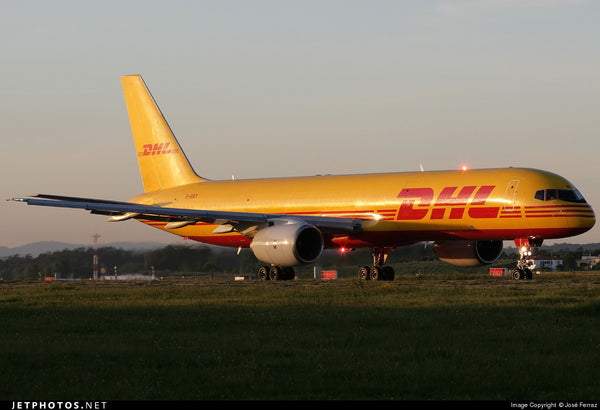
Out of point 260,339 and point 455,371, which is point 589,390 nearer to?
point 455,371

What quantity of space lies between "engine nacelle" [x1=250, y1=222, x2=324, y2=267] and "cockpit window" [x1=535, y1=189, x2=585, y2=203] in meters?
8.60

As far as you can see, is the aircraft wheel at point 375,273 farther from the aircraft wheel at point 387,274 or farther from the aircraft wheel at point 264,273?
the aircraft wheel at point 264,273

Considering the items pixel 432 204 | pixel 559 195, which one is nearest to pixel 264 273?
pixel 432 204

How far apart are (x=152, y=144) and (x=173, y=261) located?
6.94 m

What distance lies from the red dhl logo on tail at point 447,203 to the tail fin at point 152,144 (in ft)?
47.8

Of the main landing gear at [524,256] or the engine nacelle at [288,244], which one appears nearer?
the engine nacelle at [288,244]

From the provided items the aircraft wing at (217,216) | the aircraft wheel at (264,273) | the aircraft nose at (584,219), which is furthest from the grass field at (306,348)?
the aircraft wheel at (264,273)

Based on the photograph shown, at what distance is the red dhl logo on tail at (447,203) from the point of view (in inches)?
1382

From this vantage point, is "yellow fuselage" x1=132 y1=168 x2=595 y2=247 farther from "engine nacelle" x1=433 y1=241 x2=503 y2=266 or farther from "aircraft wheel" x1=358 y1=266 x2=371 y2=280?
"engine nacelle" x1=433 y1=241 x2=503 y2=266

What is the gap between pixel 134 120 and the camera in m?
49.2

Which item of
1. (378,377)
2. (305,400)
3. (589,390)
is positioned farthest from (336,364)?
(589,390)

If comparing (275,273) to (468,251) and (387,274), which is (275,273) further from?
(468,251)

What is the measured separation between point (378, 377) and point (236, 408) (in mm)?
2827

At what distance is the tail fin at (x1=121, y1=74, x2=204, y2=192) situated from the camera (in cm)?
4797
